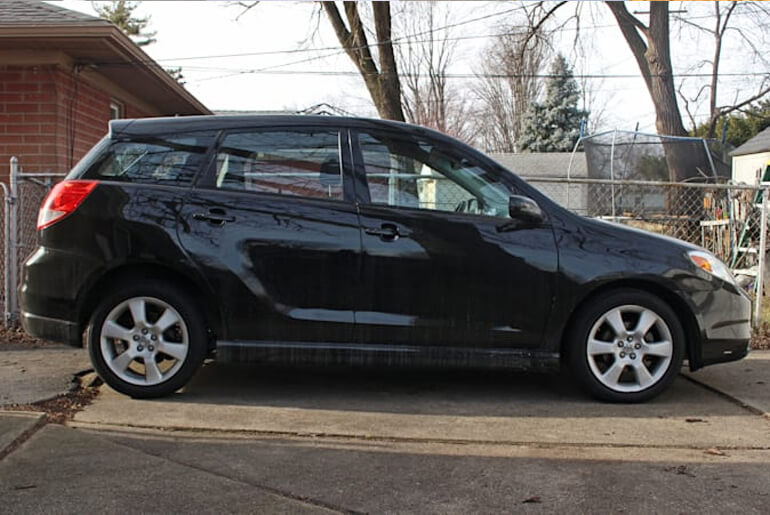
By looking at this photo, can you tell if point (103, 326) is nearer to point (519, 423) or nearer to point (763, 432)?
point (519, 423)

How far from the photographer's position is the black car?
4.45m

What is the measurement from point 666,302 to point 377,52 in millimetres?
13307

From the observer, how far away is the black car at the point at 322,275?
445 centimetres

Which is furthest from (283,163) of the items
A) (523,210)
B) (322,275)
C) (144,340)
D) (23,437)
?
(23,437)

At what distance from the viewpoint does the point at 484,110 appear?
49.3m

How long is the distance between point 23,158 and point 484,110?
143 ft

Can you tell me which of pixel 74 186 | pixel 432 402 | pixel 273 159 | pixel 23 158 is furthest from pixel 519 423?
pixel 23 158

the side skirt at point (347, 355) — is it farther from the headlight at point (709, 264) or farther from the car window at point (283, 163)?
the headlight at point (709, 264)

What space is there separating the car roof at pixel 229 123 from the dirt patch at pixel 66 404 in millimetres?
1731

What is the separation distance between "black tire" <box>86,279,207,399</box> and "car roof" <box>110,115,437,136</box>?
1.01 metres

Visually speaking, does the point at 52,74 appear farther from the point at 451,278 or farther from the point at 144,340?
the point at 451,278

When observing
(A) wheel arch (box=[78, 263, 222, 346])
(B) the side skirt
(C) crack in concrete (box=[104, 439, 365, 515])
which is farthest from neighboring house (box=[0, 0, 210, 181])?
(C) crack in concrete (box=[104, 439, 365, 515])

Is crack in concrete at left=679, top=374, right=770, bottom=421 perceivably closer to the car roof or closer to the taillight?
the car roof

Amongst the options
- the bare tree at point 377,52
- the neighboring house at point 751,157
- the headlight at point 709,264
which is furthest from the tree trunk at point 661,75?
the headlight at point 709,264
